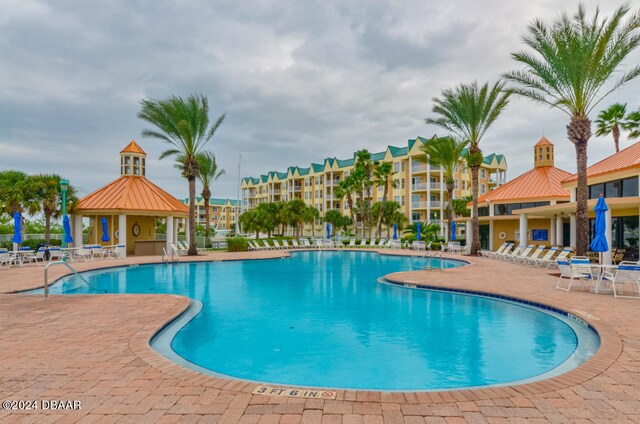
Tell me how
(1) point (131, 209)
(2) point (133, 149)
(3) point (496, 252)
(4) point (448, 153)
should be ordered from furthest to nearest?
(4) point (448, 153) → (2) point (133, 149) → (1) point (131, 209) → (3) point (496, 252)

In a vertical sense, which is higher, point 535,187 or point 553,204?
point 535,187

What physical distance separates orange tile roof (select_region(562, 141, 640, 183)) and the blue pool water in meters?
12.6

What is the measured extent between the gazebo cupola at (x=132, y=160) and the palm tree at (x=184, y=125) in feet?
15.8

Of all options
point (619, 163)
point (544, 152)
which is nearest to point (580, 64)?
point (619, 163)

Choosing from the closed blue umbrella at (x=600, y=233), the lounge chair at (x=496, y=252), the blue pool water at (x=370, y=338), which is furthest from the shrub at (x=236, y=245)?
the closed blue umbrella at (x=600, y=233)

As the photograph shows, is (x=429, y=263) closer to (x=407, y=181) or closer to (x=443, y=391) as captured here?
(x=443, y=391)

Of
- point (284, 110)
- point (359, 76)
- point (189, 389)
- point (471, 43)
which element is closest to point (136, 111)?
point (284, 110)

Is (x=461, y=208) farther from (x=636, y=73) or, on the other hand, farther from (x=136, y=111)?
(x=136, y=111)

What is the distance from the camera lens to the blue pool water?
5.40m

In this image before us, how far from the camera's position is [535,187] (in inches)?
1131

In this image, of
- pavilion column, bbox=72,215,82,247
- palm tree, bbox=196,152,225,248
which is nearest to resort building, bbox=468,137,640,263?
palm tree, bbox=196,152,225,248

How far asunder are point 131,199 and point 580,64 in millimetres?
26999

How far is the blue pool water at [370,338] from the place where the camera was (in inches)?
213

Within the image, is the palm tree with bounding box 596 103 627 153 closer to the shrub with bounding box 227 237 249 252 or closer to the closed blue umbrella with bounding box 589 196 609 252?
the closed blue umbrella with bounding box 589 196 609 252
